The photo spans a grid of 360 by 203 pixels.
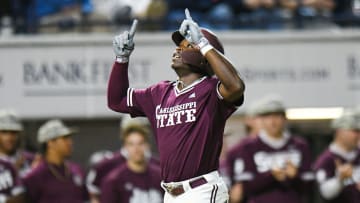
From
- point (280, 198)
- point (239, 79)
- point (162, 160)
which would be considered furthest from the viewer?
point (280, 198)

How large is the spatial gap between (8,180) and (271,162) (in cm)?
232

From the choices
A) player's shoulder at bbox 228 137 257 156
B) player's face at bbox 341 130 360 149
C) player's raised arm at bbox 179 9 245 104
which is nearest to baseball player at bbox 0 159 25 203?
player's shoulder at bbox 228 137 257 156

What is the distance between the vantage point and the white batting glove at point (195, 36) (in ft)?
20.6

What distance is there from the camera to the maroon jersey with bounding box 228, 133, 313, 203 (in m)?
10.1

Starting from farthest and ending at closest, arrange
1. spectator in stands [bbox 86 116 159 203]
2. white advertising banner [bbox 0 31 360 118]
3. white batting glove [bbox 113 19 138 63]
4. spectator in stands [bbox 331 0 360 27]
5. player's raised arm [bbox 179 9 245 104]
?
spectator in stands [bbox 331 0 360 27] → white advertising banner [bbox 0 31 360 118] → spectator in stands [bbox 86 116 159 203] → white batting glove [bbox 113 19 138 63] → player's raised arm [bbox 179 9 245 104]

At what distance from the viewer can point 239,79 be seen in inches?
245

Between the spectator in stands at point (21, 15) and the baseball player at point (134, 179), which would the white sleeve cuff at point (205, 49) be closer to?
the baseball player at point (134, 179)

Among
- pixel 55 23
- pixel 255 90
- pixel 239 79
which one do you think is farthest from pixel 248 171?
pixel 239 79

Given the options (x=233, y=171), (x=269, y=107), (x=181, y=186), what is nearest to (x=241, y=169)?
(x=233, y=171)

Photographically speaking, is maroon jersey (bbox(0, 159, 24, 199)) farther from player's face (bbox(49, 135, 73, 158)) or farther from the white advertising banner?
the white advertising banner

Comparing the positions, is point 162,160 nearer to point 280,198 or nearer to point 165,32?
point 280,198

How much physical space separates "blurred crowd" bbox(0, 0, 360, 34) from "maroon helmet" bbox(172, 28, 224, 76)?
5658mm

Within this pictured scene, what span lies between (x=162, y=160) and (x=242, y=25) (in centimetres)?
595

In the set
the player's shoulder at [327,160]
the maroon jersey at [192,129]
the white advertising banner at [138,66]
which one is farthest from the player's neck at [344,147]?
the maroon jersey at [192,129]
